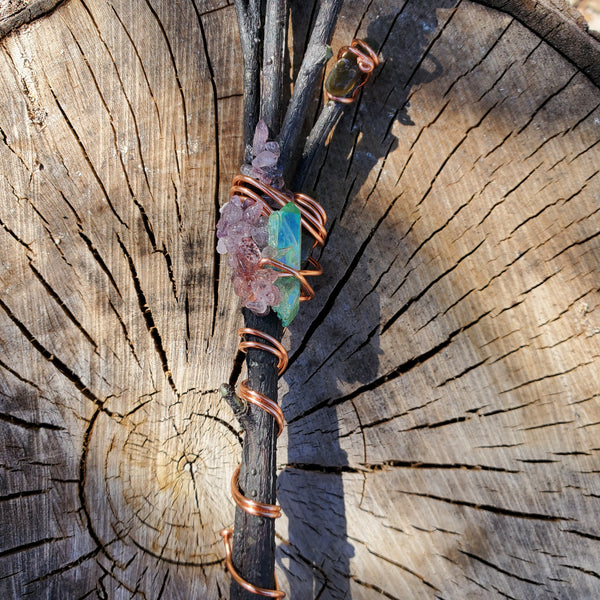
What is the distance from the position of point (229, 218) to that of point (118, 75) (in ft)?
1.68

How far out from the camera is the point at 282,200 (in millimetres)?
1191

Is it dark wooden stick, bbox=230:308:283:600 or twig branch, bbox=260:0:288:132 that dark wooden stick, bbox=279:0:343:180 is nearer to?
twig branch, bbox=260:0:288:132

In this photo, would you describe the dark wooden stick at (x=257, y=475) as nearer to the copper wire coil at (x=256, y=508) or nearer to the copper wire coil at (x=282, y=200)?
the copper wire coil at (x=256, y=508)

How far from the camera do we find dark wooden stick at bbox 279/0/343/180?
124cm

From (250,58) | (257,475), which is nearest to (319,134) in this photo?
(250,58)

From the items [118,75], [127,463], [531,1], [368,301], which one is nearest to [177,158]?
[118,75]

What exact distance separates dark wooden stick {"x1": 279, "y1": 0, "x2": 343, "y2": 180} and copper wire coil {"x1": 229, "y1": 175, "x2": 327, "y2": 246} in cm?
10

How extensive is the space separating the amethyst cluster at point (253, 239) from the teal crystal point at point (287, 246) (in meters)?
0.02

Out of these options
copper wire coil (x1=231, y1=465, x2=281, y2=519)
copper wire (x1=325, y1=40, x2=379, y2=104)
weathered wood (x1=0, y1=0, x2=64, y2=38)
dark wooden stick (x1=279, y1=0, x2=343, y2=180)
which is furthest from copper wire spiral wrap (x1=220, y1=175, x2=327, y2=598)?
weathered wood (x1=0, y1=0, x2=64, y2=38)

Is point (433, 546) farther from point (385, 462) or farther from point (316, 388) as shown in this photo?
point (316, 388)

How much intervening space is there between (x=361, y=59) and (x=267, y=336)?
2.10ft

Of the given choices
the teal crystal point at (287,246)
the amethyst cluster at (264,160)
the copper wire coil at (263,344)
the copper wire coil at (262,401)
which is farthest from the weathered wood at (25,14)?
the copper wire coil at (262,401)

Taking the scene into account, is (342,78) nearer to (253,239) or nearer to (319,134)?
(319,134)

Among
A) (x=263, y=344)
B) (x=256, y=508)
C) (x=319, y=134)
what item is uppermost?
(x=319, y=134)
